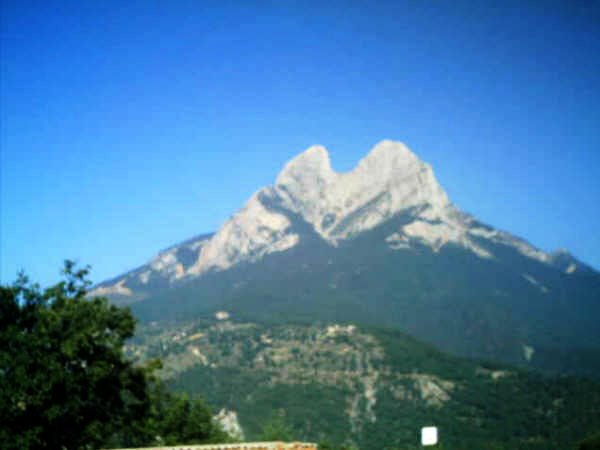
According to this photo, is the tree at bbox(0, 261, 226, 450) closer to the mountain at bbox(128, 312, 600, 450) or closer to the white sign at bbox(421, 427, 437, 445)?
the white sign at bbox(421, 427, 437, 445)

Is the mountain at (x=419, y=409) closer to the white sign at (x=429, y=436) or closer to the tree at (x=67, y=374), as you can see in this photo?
the tree at (x=67, y=374)

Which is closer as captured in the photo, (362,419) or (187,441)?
(187,441)

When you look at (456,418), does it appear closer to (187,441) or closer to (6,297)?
(187,441)

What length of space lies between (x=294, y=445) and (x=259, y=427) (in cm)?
15130

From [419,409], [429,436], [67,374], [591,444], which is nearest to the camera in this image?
[429,436]

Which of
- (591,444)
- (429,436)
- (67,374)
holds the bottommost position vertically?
(591,444)

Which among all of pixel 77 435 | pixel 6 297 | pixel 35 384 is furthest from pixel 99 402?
pixel 6 297

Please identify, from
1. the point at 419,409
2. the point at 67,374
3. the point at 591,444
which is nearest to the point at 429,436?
the point at 591,444

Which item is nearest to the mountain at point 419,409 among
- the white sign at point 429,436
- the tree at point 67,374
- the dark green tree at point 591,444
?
the tree at point 67,374

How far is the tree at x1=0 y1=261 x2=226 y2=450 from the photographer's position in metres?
37.2

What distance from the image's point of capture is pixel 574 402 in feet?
545

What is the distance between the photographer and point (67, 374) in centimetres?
3909

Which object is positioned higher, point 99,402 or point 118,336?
point 118,336

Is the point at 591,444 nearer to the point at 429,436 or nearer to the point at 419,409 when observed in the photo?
the point at 429,436
